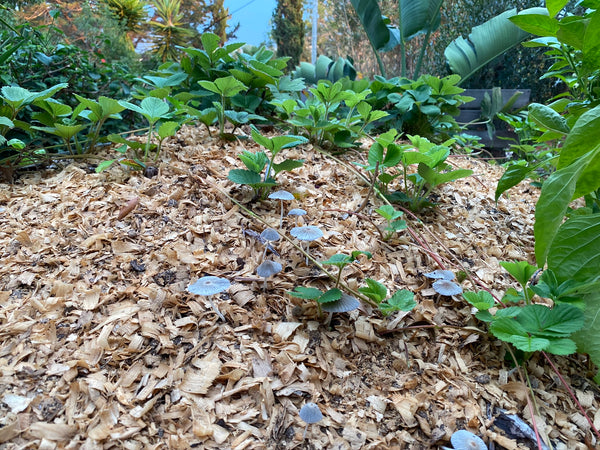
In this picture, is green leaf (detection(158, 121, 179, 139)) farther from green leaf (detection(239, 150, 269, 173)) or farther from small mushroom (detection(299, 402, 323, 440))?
small mushroom (detection(299, 402, 323, 440))

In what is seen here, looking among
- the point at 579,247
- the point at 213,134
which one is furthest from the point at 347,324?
the point at 213,134

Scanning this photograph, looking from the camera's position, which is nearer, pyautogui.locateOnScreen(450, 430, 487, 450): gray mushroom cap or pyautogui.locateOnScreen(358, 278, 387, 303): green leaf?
pyautogui.locateOnScreen(450, 430, 487, 450): gray mushroom cap

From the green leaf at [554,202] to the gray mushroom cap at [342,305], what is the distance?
1.27ft

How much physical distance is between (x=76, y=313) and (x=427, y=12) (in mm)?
4171

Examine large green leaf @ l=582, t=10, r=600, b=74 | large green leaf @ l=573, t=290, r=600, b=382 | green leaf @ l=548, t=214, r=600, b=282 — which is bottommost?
large green leaf @ l=573, t=290, r=600, b=382

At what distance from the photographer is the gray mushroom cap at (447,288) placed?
94cm

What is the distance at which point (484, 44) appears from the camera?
371 cm

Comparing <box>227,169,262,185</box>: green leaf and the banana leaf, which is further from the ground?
the banana leaf

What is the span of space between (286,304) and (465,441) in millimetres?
500

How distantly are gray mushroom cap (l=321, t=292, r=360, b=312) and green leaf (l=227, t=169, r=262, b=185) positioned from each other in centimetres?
52

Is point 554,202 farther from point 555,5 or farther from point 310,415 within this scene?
point 310,415

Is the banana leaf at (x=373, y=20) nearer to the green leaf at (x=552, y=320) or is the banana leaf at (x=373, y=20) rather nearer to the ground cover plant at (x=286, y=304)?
the ground cover plant at (x=286, y=304)

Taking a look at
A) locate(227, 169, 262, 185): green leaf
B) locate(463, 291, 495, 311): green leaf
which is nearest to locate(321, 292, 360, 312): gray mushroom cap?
locate(463, 291, 495, 311): green leaf

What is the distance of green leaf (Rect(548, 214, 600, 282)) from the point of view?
776mm
